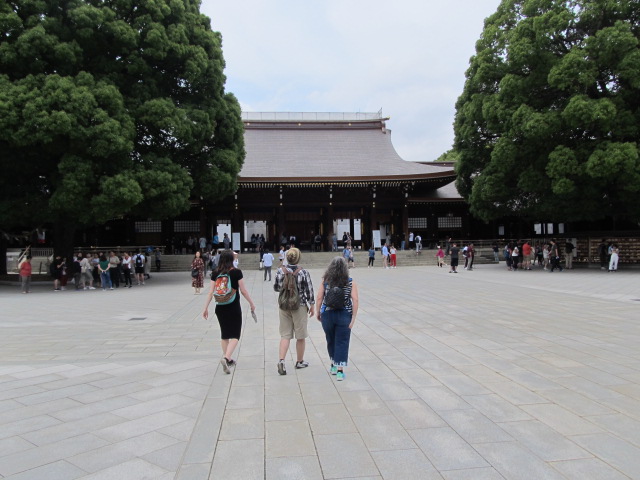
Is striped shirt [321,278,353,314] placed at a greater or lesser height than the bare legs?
greater

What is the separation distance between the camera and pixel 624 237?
21312mm

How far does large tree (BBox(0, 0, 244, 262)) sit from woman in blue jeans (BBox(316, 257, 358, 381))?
1249 cm

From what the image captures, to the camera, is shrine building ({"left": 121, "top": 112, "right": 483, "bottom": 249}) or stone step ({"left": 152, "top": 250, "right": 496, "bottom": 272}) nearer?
stone step ({"left": 152, "top": 250, "right": 496, "bottom": 272})

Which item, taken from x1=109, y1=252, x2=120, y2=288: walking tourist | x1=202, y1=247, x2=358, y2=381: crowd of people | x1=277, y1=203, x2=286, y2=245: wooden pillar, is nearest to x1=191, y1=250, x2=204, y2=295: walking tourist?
x1=109, y1=252, x2=120, y2=288: walking tourist

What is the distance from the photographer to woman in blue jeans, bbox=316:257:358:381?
16.8 feet

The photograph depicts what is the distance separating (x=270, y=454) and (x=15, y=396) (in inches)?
125

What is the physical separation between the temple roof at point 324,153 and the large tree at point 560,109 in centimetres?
640

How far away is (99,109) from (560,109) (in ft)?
57.7

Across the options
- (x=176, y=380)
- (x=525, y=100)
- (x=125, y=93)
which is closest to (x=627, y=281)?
(x=525, y=100)

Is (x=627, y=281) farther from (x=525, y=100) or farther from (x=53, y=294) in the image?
(x=53, y=294)

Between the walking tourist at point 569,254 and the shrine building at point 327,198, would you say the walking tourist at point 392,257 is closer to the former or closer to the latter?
the shrine building at point 327,198

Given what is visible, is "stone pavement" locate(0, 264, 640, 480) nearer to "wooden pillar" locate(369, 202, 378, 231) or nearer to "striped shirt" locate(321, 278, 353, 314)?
"striped shirt" locate(321, 278, 353, 314)

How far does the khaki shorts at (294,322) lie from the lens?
5.54 metres

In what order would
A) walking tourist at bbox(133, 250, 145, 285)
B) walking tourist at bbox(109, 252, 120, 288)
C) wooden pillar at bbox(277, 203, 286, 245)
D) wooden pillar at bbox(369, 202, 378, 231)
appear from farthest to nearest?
wooden pillar at bbox(369, 202, 378, 231) → wooden pillar at bbox(277, 203, 286, 245) → walking tourist at bbox(133, 250, 145, 285) → walking tourist at bbox(109, 252, 120, 288)
